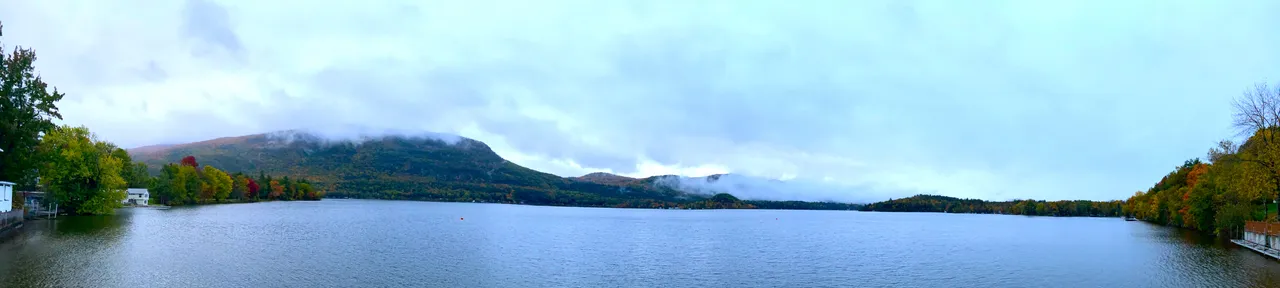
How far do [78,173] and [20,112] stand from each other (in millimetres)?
15983

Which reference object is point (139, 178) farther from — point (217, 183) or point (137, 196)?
point (217, 183)

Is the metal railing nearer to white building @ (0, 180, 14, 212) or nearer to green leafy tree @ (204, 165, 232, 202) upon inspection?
white building @ (0, 180, 14, 212)

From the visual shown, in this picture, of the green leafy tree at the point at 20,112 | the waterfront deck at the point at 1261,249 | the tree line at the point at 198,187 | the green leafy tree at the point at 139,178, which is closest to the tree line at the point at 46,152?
the green leafy tree at the point at 20,112

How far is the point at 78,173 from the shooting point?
71688 mm

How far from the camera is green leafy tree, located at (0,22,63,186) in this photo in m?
56.5

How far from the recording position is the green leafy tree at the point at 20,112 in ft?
185

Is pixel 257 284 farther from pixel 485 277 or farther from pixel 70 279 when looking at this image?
pixel 485 277

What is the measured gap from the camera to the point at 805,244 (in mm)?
60531

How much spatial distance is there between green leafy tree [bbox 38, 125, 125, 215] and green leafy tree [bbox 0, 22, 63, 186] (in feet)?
16.4

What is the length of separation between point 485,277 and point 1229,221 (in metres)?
63.7

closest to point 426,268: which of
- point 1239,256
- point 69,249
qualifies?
point 69,249

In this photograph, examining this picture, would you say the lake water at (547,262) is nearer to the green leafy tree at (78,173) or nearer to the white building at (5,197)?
the white building at (5,197)

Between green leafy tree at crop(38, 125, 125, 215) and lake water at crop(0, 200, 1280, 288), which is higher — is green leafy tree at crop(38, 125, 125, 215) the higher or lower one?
Result: the higher one

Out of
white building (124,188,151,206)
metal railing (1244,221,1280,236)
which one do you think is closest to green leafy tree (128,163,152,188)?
white building (124,188,151,206)
